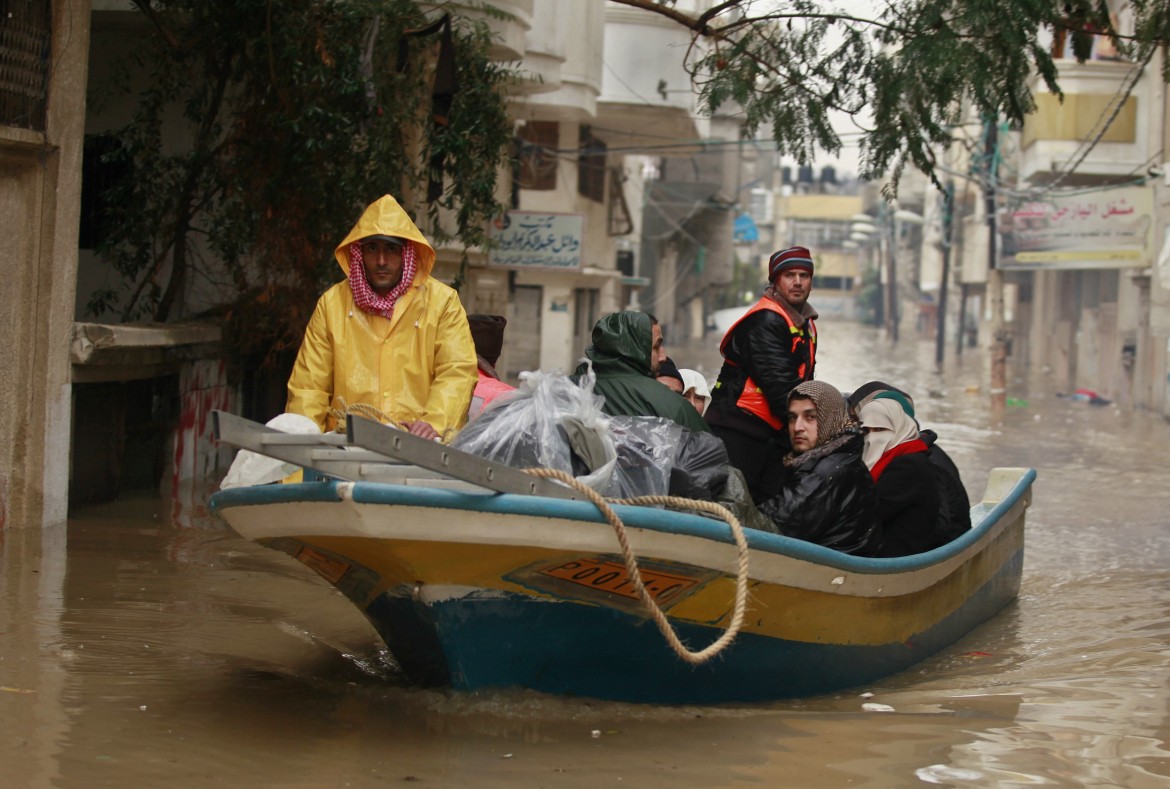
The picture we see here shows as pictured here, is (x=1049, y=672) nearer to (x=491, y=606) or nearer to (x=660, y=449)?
(x=660, y=449)

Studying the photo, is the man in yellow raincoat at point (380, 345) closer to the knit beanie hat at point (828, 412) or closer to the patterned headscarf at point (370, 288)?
the patterned headscarf at point (370, 288)

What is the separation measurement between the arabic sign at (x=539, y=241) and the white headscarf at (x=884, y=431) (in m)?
14.7

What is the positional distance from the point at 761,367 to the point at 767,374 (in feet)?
0.16

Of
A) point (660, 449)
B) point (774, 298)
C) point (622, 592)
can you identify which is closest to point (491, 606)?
point (622, 592)

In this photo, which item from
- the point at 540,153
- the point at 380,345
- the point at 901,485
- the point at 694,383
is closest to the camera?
the point at 380,345

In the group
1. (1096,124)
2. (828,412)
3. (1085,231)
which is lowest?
(828,412)

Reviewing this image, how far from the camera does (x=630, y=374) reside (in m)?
5.95

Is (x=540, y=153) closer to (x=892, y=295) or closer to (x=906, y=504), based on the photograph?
(x=906, y=504)

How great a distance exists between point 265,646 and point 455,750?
1.85 m

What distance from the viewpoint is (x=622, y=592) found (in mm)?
5059

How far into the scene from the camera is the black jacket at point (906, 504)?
6508 millimetres

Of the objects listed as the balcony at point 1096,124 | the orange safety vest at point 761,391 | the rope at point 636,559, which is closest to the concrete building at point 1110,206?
the balcony at point 1096,124

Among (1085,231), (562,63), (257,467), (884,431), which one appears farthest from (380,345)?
(1085,231)

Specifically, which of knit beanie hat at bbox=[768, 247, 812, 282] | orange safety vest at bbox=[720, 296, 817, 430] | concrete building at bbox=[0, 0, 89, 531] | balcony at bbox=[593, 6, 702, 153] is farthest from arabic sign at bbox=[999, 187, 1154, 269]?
concrete building at bbox=[0, 0, 89, 531]
